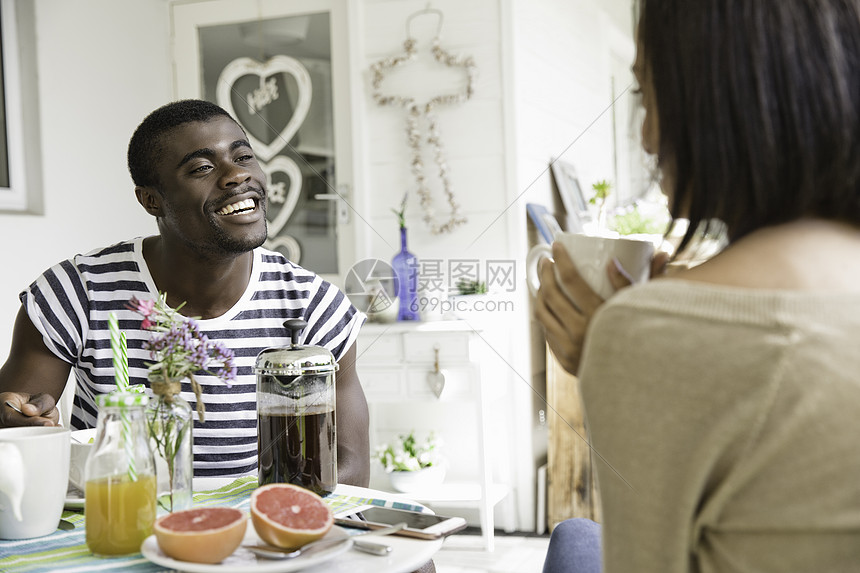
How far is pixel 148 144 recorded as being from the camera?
1405 millimetres

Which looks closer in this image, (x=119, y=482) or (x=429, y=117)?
(x=119, y=482)

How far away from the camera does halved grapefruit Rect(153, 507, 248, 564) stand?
2.26 ft

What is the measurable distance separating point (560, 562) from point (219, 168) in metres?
0.83

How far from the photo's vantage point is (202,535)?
2.25 feet

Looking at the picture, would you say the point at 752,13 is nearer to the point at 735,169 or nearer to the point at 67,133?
the point at 735,169

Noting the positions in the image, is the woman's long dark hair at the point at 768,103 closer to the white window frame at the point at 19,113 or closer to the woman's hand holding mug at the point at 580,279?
the woman's hand holding mug at the point at 580,279

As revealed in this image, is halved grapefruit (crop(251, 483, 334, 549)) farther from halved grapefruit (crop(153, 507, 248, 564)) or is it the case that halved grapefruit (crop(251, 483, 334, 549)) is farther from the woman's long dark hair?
the woman's long dark hair

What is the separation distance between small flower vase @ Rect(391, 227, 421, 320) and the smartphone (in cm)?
181

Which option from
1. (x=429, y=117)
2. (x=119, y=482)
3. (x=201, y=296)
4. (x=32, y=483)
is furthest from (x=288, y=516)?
(x=429, y=117)

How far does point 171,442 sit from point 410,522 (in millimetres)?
259

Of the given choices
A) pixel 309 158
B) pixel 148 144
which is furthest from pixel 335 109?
pixel 148 144

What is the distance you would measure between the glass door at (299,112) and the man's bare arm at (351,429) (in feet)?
5.42

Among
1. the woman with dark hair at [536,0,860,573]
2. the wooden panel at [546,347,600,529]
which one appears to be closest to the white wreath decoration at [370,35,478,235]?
the wooden panel at [546,347,600,529]

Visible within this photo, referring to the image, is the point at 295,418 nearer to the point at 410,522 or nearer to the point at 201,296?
the point at 410,522
